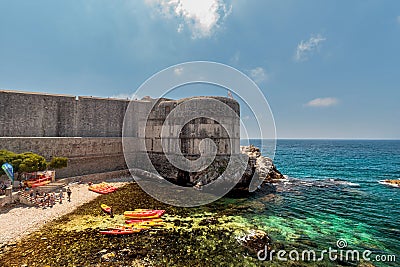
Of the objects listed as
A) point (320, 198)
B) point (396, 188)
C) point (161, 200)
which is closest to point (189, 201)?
point (161, 200)

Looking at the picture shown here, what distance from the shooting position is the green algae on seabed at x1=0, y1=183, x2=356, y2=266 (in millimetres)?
9352

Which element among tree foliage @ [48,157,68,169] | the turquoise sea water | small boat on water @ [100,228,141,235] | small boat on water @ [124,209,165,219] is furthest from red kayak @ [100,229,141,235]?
tree foliage @ [48,157,68,169]

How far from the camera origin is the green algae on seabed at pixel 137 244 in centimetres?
935

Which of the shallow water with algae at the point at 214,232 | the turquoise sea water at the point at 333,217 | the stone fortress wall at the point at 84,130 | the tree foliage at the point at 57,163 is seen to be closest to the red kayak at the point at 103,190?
the shallow water with algae at the point at 214,232

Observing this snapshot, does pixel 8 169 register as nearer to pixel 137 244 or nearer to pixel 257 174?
pixel 137 244

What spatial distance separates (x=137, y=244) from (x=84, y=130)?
62.8 ft

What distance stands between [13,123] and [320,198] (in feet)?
104

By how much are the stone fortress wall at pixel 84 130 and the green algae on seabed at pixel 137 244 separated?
8926 millimetres

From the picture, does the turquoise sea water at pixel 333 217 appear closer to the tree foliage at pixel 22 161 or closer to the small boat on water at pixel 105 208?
the small boat on water at pixel 105 208

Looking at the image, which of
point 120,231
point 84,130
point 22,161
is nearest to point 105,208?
point 120,231

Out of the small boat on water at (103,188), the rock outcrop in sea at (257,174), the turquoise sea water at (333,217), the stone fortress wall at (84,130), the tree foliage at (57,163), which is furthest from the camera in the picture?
the rock outcrop in sea at (257,174)

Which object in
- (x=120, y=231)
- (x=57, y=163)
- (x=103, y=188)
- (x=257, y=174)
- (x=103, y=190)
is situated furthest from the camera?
(x=257, y=174)

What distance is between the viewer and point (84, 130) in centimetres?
2555

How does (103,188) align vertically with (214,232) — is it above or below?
above
